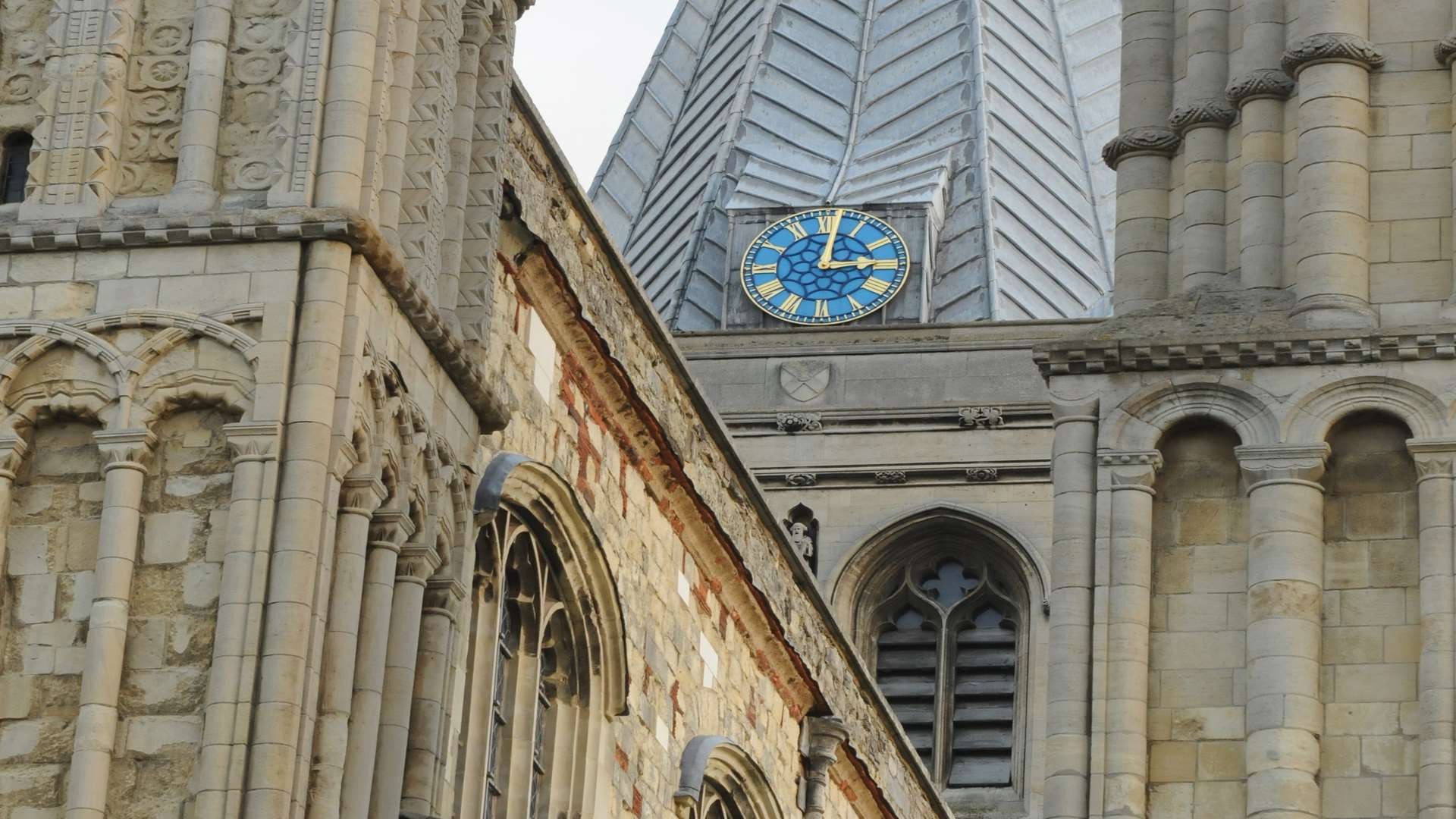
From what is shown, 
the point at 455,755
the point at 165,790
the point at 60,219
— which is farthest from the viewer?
the point at 455,755

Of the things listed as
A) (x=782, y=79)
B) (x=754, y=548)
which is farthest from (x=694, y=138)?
(x=754, y=548)

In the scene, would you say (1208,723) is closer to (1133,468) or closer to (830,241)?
(1133,468)

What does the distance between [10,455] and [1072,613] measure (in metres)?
6.02

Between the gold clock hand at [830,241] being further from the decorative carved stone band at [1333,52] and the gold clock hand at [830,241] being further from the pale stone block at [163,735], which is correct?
the pale stone block at [163,735]

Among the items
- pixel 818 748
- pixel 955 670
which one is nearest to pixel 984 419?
pixel 955 670

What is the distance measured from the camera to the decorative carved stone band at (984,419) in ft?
145

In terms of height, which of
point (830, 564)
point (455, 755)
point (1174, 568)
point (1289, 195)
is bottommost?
point (455, 755)

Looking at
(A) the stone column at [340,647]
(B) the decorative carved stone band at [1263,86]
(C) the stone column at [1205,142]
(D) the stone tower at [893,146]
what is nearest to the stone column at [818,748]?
(C) the stone column at [1205,142]

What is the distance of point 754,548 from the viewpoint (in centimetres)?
2600

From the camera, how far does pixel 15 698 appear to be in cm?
1650

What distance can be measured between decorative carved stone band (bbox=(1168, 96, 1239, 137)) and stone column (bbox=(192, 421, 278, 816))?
23.3 ft

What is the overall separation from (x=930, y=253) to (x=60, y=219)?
32.7m

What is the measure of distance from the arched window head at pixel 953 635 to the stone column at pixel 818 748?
1368cm

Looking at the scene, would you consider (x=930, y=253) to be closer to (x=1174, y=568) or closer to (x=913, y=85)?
(x=913, y=85)
